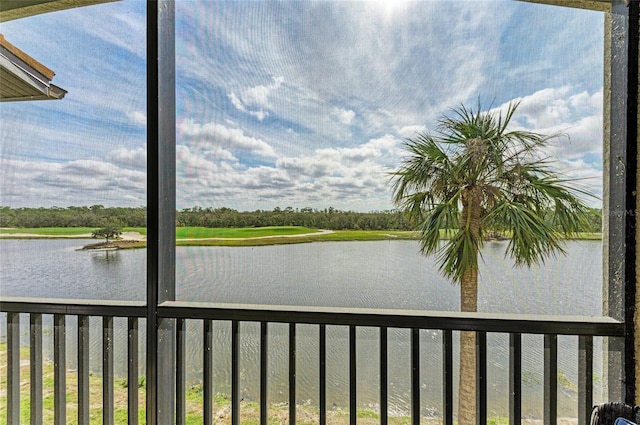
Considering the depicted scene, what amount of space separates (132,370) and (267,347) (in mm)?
700

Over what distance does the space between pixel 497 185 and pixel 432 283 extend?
0.53m

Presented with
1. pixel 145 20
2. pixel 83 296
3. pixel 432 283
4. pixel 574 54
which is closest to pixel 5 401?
pixel 83 296

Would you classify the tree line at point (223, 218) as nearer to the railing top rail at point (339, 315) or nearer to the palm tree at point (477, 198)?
the palm tree at point (477, 198)

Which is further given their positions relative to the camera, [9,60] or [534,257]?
[9,60]

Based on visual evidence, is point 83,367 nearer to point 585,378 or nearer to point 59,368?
point 59,368

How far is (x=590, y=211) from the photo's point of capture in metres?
1.43

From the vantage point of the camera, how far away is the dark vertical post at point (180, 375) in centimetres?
156

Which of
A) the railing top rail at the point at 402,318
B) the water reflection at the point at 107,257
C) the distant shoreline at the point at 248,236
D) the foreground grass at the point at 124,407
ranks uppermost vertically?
the distant shoreline at the point at 248,236

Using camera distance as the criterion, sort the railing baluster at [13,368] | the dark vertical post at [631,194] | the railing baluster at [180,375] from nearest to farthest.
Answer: the dark vertical post at [631,194], the railing baluster at [180,375], the railing baluster at [13,368]

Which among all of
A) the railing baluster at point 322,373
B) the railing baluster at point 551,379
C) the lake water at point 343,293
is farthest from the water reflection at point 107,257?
the railing baluster at point 551,379

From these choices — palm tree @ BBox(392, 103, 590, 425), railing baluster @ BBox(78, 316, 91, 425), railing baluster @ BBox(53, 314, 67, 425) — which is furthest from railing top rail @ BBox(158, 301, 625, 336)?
railing baluster @ BBox(53, 314, 67, 425)

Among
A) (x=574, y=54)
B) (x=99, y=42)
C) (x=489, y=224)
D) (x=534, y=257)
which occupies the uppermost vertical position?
(x=99, y=42)

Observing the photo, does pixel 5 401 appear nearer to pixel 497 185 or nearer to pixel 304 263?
pixel 304 263

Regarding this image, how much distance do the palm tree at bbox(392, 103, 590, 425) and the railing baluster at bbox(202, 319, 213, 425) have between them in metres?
1.11
